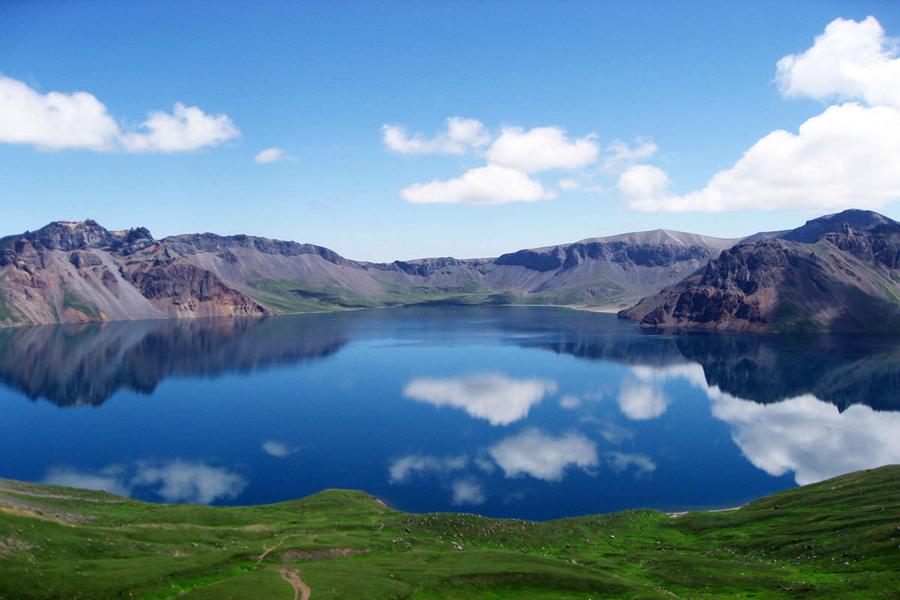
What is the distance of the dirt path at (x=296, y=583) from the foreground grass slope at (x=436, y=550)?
19 centimetres

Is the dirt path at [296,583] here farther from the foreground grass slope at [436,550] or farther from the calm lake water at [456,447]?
the calm lake water at [456,447]

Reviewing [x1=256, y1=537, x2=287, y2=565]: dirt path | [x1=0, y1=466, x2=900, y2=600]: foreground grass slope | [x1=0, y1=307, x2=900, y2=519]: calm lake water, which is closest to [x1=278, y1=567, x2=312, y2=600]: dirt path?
[x1=0, y1=466, x2=900, y2=600]: foreground grass slope

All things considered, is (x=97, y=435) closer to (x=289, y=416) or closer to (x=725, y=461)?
(x=289, y=416)

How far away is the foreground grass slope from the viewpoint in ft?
173

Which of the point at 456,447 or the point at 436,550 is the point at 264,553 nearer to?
the point at 436,550

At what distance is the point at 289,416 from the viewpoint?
567ft

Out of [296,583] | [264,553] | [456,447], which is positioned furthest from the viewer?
[456,447]

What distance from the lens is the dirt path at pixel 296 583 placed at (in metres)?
51.1

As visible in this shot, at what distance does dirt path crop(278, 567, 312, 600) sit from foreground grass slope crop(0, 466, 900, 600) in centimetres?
19

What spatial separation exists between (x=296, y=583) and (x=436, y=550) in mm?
21402

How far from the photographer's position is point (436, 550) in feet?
234

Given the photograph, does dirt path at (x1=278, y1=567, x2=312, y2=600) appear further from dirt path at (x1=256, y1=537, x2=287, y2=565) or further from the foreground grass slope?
dirt path at (x1=256, y1=537, x2=287, y2=565)

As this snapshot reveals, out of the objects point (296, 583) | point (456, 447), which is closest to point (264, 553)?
point (296, 583)

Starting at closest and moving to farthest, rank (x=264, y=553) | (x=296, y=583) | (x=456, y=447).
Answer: (x=296, y=583) < (x=264, y=553) < (x=456, y=447)
